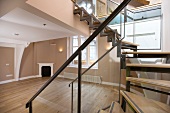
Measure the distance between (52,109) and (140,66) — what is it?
269 centimetres

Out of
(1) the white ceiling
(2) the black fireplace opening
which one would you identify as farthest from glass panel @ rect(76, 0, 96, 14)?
(2) the black fireplace opening

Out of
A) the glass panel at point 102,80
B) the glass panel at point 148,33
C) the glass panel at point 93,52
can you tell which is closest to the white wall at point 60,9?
the glass panel at point 102,80

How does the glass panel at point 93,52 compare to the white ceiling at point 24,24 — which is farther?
the glass panel at point 93,52

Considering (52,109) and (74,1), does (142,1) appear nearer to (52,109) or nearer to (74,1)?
(74,1)

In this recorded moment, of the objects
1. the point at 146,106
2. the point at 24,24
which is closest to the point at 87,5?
the point at 24,24

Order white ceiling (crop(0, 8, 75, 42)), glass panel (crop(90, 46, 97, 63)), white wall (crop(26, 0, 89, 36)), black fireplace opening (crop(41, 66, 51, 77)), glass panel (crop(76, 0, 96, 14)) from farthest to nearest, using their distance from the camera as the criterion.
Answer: black fireplace opening (crop(41, 66, 51, 77))
glass panel (crop(90, 46, 97, 63))
glass panel (crop(76, 0, 96, 14))
white ceiling (crop(0, 8, 75, 42))
white wall (crop(26, 0, 89, 36))

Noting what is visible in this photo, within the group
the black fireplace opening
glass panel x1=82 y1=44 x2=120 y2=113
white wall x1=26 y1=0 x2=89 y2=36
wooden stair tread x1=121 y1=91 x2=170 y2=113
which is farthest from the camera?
the black fireplace opening

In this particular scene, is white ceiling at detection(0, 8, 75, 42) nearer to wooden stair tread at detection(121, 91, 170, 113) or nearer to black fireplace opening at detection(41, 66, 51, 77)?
wooden stair tread at detection(121, 91, 170, 113)

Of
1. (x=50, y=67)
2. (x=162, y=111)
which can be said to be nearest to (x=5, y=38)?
(x=50, y=67)

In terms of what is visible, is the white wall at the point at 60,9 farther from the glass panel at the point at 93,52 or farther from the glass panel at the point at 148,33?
the glass panel at the point at 93,52

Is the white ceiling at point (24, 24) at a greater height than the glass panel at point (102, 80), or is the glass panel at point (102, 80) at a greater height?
the white ceiling at point (24, 24)

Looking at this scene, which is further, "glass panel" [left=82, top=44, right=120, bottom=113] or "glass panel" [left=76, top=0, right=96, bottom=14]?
"glass panel" [left=82, top=44, right=120, bottom=113]

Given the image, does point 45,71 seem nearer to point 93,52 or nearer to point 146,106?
point 93,52

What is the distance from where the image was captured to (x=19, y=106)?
3303 mm
